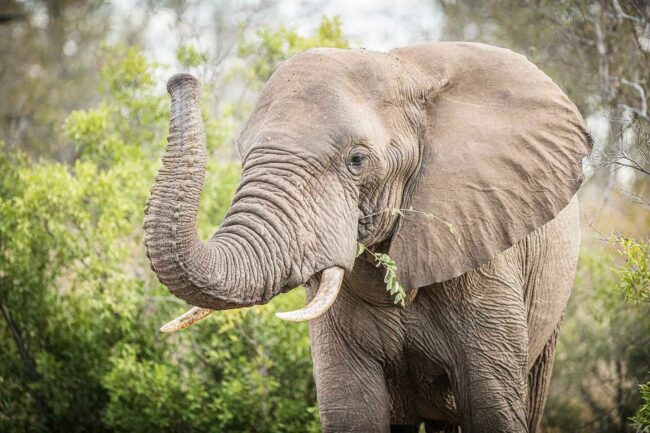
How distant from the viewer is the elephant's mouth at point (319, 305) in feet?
11.9

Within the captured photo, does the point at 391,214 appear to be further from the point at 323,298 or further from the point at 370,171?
the point at 323,298

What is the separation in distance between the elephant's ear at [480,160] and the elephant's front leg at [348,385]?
0.59 metres

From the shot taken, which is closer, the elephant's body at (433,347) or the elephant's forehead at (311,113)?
the elephant's forehead at (311,113)

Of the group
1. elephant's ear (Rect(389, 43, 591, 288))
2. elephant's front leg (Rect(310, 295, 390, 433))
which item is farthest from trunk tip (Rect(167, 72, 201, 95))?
elephant's front leg (Rect(310, 295, 390, 433))

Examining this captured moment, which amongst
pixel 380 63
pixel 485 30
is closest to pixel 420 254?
pixel 380 63

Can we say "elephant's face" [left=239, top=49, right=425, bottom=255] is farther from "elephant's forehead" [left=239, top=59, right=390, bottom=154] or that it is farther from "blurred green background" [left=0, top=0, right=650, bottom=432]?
"blurred green background" [left=0, top=0, right=650, bottom=432]

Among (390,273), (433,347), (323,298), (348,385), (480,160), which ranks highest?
(480,160)

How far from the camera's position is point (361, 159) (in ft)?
13.1

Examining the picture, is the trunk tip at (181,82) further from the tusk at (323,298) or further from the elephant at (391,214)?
the tusk at (323,298)

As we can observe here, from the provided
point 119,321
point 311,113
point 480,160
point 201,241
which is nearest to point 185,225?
point 201,241

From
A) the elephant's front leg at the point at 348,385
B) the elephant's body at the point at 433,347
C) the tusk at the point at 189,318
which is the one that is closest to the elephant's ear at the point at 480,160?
the elephant's body at the point at 433,347

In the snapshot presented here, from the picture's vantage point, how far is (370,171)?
4.04m

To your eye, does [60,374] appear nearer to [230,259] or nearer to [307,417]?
[307,417]

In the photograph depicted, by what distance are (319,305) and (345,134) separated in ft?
2.33
